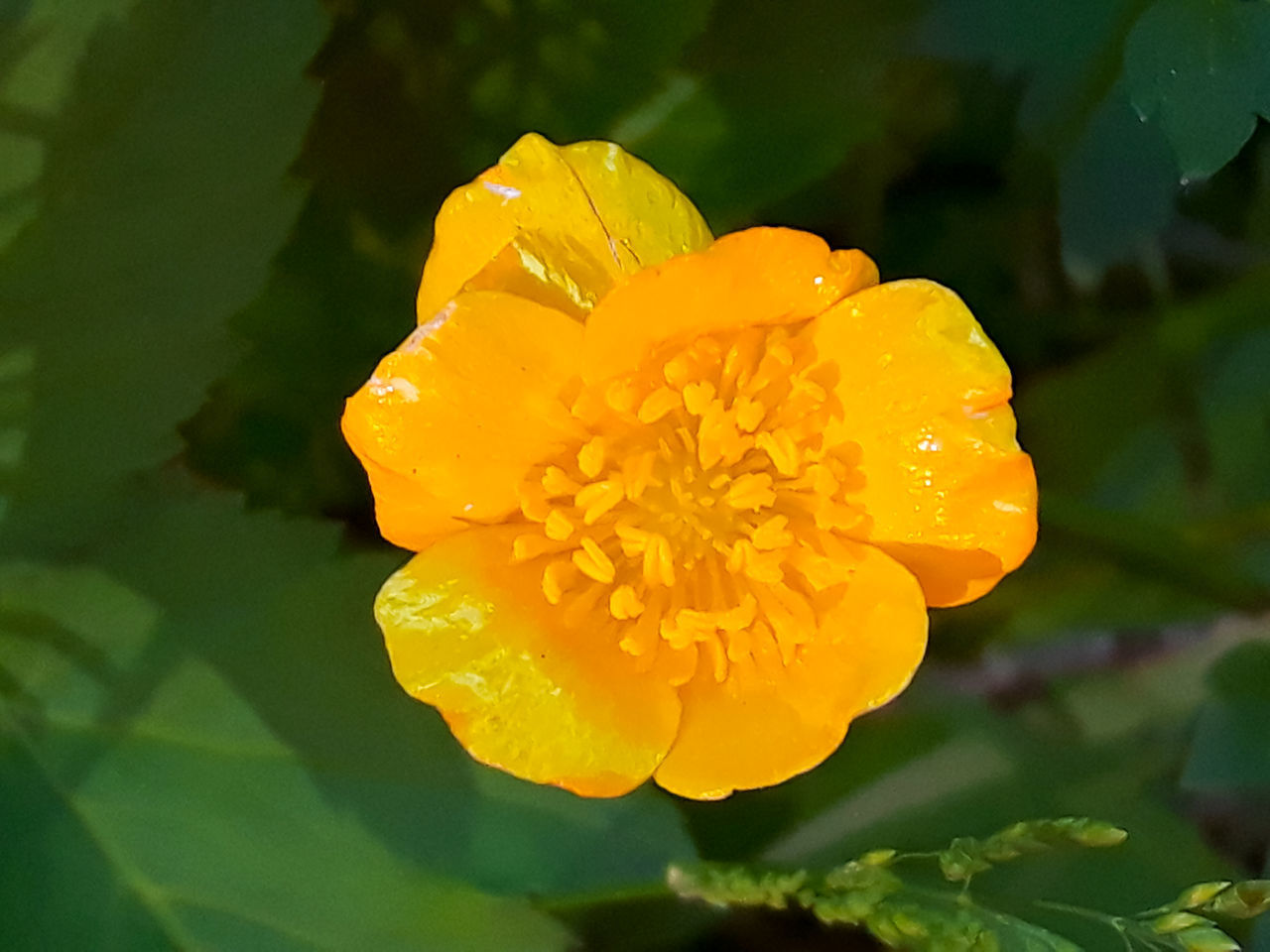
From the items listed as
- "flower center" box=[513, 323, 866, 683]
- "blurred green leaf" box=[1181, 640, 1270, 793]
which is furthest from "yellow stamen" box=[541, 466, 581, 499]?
"blurred green leaf" box=[1181, 640, 1270, 793]

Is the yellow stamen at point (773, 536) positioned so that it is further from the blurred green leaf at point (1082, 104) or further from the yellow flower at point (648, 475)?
the blurred green leaf at point (1082, 104)

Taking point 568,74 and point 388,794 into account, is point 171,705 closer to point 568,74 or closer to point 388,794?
point 388,794

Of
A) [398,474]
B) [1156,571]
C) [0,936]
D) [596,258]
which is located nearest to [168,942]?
[0,936]

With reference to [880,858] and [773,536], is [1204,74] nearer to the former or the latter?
[773,536]

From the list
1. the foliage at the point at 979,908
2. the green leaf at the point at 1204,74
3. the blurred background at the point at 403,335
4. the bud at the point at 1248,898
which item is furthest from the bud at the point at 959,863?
the green leaf at the point at 1204,74

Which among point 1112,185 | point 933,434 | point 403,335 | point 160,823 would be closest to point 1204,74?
point 1112,185

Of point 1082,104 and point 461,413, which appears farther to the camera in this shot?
point 1082,104
